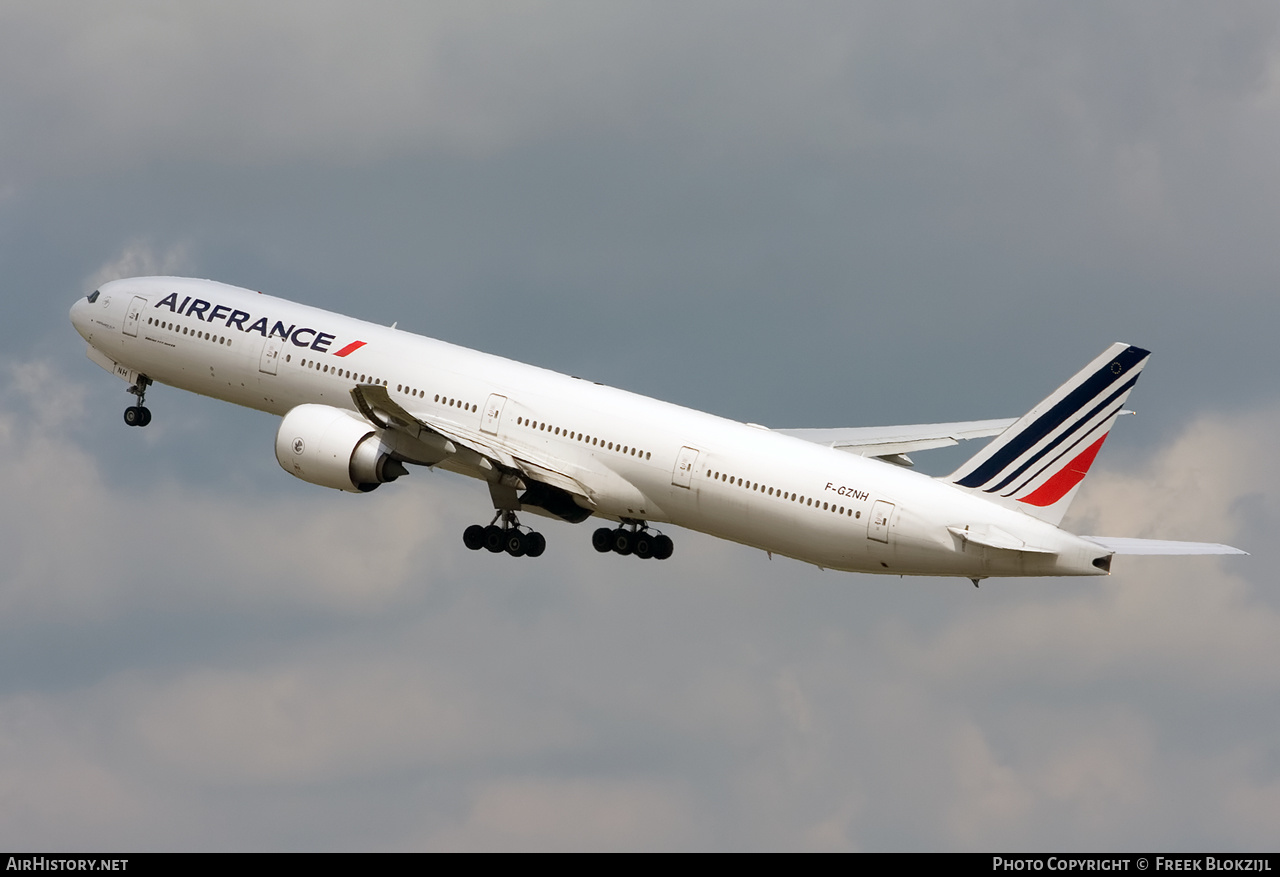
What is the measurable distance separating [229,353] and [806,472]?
20.3 m

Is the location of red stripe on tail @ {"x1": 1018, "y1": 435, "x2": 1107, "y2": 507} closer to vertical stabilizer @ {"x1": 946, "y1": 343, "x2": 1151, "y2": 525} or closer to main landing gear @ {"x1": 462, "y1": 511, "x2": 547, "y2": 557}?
vertical stabilizer @ {"x1": 946, "y1": 343, "x2": 1151, "y2": 525}

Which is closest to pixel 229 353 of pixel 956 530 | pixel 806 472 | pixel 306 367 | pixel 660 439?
pixel 306 367

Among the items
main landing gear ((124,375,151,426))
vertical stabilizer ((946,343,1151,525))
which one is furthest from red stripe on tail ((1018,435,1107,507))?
main landing gear ((124,375,151,426))

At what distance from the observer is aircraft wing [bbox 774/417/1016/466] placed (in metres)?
68.7

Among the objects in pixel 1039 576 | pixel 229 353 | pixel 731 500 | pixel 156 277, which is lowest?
pixel 1039 576

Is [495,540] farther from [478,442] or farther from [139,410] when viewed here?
[139,410]

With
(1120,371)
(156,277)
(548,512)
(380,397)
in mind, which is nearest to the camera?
(1120,371)

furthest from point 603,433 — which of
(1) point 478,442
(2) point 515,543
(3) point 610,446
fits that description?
(2) point 515,543

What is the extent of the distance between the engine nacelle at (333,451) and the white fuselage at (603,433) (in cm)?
157

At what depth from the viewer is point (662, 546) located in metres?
64.6

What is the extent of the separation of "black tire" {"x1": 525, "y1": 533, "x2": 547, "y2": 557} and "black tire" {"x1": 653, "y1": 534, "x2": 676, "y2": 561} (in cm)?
355

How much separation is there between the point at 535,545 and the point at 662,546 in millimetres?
4061

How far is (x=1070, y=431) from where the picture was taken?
187 feet

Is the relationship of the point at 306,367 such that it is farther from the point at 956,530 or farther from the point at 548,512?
the point at 956,530
